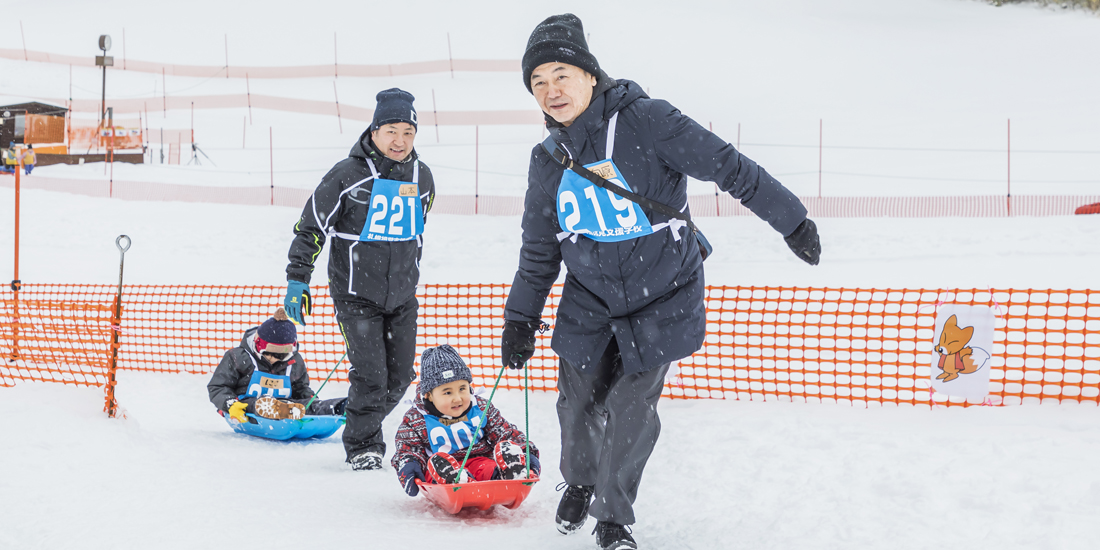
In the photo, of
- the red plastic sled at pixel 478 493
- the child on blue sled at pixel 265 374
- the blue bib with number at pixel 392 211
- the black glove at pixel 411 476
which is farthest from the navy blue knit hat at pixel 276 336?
the red plastic sled at pixel 478 493

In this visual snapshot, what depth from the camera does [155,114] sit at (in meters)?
37.8

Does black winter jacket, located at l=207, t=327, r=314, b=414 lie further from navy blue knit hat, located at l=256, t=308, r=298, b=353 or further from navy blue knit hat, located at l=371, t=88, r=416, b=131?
navy blue knit hat, located at l=371, t=88, r=416, b=131

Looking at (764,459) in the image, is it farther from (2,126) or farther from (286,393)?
(2,126)

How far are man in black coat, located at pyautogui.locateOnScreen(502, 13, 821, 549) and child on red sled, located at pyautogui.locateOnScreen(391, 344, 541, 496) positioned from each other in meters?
0.82

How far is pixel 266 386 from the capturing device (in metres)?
5.69

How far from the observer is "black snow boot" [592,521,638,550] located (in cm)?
296

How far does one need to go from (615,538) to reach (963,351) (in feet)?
9.39

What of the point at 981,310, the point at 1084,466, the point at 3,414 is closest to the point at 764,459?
the point at 1084,466

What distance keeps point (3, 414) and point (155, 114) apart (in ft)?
123

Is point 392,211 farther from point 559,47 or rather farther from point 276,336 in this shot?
point 559,47

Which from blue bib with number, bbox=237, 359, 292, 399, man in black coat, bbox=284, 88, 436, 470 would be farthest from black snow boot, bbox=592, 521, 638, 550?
blue bib with number, bbox=237, 359, 292, 399

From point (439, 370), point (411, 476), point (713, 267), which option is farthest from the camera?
point (713, 267)

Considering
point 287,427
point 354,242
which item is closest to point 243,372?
point 287,427

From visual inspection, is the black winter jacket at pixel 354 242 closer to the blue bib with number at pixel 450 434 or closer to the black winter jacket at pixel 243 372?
the blue bib with number at pixel 450 434
